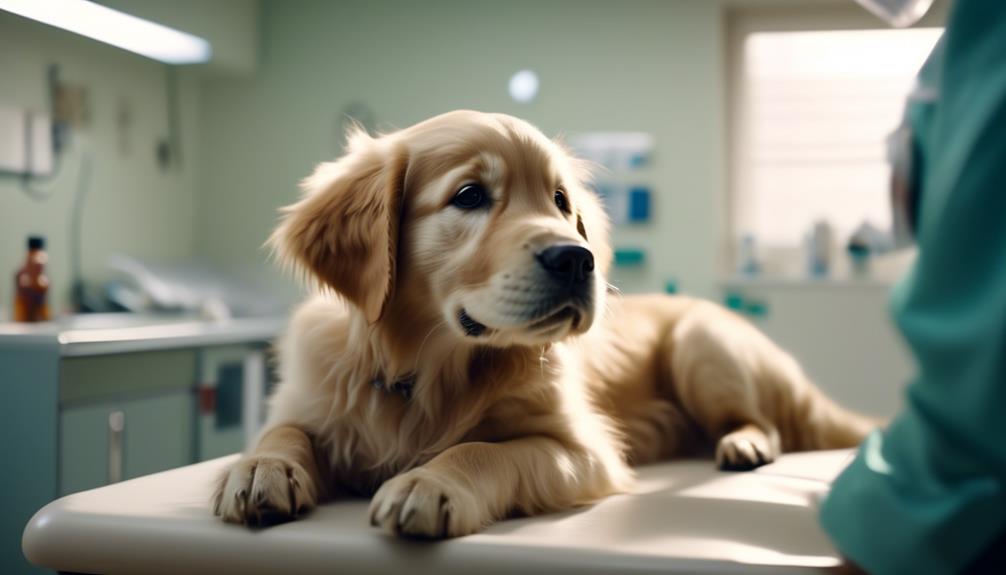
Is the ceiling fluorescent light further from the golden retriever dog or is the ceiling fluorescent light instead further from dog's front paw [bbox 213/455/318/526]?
dog's front paw [bbox 213/455/318/526]

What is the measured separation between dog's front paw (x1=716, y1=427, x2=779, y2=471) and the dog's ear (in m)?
0.59

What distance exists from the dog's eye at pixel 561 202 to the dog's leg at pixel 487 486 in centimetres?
35

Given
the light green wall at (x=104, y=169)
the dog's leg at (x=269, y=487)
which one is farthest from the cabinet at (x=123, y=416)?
the dog's leg at (x=269, y=487)

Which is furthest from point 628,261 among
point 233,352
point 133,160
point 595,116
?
point 133,160

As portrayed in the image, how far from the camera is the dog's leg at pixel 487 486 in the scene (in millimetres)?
806

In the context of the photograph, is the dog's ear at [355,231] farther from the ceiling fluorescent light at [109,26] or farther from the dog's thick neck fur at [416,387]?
the ceiling fluorescent light at [109,26]

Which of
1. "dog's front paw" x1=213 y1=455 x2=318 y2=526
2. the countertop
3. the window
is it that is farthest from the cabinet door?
the window

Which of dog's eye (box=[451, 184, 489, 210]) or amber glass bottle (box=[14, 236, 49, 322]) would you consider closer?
dog's eye (box=[451, 184, 489, 210])

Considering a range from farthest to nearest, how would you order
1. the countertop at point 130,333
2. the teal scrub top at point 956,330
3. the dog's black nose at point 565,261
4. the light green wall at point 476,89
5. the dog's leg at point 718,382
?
the light green wall at point 476,89 < the countertop at point 130,333 < the dog's leg at point 718,382 < the dog's black nose at point 565,261 < the teal scrub top at point 956,330

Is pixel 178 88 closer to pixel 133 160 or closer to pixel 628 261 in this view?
pixel 133 160

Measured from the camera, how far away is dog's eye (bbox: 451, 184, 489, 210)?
1157 millimetres

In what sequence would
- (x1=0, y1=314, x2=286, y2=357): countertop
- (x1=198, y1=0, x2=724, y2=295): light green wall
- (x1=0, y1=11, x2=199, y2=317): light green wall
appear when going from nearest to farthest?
(x1=0, y1=314, x2=286, y2=357): countertop, (x1=0, y1=11, x2=199, y2=317): light green wall, (x1=198, y1=0, x2=724, y2=295): light green wall

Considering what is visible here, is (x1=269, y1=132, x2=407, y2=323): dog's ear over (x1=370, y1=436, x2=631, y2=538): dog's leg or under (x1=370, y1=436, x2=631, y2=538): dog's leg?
over

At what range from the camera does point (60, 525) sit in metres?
0.84
